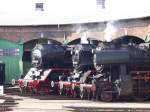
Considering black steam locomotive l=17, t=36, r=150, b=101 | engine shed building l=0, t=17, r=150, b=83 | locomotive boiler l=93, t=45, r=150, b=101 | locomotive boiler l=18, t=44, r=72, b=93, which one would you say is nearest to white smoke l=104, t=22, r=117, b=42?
engine shed building l=0, t=17, r=150, b=83

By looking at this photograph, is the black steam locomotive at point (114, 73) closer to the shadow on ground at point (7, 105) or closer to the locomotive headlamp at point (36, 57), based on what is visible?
the locomotive headlamp at point (36, 57)

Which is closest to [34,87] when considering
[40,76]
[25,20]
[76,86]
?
[40,76]

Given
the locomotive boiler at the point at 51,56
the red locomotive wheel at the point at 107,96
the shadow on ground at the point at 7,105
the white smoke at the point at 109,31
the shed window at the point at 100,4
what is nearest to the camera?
the shadow on ground at the point at 7,105

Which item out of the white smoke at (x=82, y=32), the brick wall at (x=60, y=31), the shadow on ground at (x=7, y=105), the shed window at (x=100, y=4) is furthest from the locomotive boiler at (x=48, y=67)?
the shed window at (x=100, y=4)

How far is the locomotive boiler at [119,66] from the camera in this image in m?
25.0

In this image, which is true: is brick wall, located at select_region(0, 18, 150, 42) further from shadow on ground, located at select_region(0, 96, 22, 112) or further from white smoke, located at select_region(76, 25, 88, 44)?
shadow on ground, located at select_region(0, 96, 22, 112)

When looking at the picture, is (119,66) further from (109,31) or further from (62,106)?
(109,31)

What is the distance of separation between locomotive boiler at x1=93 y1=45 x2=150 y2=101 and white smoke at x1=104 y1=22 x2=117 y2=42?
896 centimetres

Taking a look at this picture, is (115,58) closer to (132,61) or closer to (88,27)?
(132,61)

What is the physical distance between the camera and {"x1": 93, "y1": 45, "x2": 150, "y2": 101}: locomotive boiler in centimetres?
2498

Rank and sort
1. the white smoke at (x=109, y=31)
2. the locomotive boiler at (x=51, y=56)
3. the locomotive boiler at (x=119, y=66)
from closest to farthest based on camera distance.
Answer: the locomotive boiler at (x=119, y=66), the locomotive boiler at (x=51, y=56), the white smoke at (x=109, y=31)

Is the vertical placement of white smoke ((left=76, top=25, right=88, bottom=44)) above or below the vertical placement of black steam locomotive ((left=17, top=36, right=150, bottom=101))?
above

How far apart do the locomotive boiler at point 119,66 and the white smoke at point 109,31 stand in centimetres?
896

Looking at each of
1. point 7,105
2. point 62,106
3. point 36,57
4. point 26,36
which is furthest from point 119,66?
point 26,36
